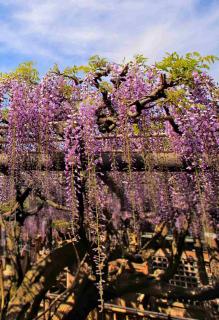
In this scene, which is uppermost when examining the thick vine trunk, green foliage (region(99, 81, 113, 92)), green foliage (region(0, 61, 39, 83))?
green foliage (region(0, 61, 39, 83))

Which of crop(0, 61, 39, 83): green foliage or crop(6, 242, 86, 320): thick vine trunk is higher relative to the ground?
crop(0, 61, 39, 83): green foliage

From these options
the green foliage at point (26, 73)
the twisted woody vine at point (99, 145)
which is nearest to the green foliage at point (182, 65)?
the twisted woody vine at point (99, 145)

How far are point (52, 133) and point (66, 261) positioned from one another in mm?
2329

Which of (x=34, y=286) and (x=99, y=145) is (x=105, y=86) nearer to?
(x=99, y=145)

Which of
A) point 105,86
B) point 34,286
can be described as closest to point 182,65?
point 105,86

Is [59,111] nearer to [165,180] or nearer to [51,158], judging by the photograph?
[51,158]

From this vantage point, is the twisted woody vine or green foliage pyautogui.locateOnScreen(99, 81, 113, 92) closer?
the twisted woody vine

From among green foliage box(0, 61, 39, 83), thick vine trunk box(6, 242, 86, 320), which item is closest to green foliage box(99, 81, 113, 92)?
green foliage box(0, 61, 39, 83)

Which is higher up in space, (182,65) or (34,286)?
(182,65)

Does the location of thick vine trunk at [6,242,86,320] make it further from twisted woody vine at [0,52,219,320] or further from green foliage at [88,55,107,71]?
green foliage at [88,55,107,71]

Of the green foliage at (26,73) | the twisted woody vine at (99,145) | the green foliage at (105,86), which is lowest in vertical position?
the twisted woody vine at (99,145)

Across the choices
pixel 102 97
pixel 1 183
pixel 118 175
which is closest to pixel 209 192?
pixel 118 175

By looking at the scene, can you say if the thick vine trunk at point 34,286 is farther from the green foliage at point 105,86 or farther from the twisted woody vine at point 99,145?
the green foliage at point 105,86

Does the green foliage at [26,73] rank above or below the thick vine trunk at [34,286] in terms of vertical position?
above
